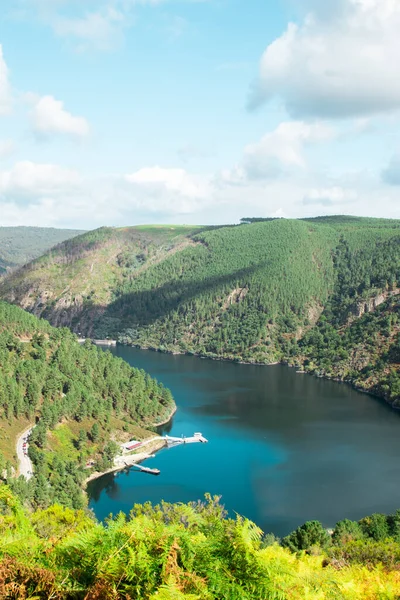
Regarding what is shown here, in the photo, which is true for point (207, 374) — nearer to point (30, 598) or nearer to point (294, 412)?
point (294, 412)

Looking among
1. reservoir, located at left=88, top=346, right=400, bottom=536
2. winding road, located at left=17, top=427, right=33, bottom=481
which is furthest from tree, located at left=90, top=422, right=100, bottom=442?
winding road, located at left=17, top=427, right=33, bottom=481

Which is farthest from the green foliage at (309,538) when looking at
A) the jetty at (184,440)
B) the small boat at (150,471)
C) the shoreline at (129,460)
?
the jetty at (184,440)

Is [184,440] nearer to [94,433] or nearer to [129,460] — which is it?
[129,460]

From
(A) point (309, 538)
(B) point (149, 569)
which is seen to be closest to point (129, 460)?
(A) point (309, 538)

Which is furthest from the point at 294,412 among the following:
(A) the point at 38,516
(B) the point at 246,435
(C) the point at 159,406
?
(A) the point at 38,516

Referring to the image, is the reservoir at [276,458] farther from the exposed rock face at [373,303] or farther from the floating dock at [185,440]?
the exposed rock face at [373,303]

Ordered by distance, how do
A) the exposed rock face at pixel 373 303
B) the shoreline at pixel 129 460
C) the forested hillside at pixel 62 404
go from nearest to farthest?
the forested hillside at pixel 62 404, the shoreline at pixel 129 460, the exposed rock face at pixel 373 303

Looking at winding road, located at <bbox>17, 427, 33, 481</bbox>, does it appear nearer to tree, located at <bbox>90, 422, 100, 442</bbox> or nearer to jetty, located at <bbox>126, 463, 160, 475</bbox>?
tree, located at <bbox>90, 422, 100, 442</bbox>
